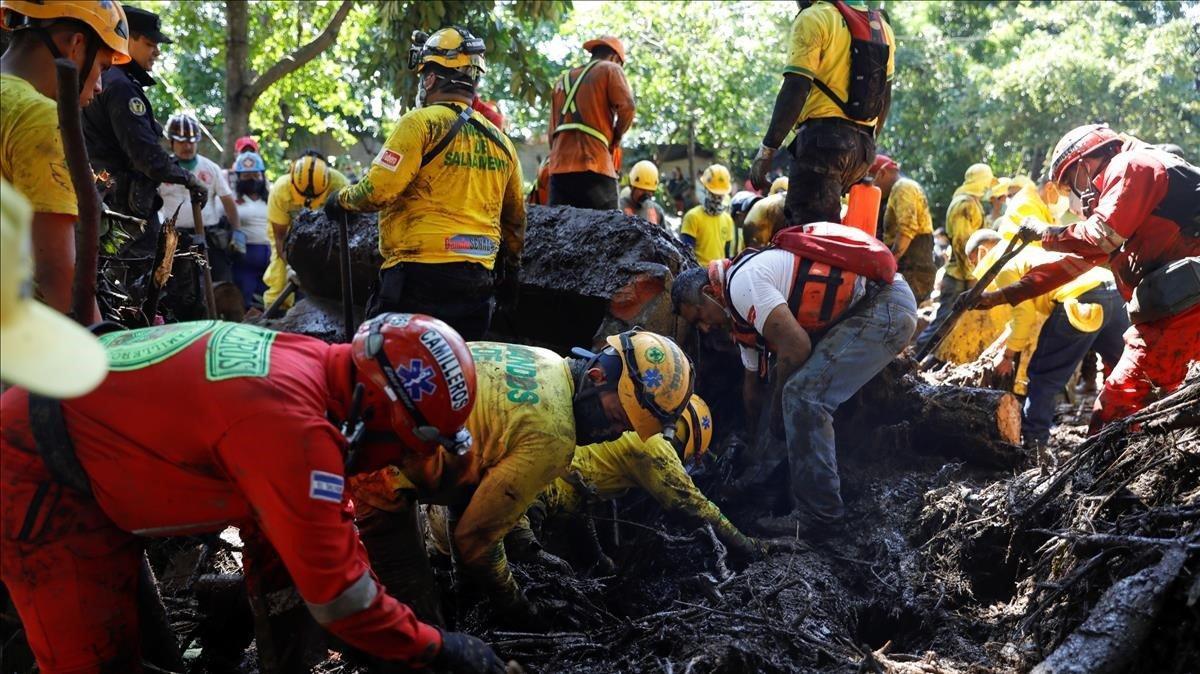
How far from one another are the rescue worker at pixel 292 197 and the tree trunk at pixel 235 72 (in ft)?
10.8

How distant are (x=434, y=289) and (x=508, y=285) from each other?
0.84 m

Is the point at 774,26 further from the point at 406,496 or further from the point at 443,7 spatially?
the point at 406,496

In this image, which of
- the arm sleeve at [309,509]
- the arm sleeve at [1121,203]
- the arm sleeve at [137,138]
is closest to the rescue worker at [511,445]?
the arm sleeve at [309,509]

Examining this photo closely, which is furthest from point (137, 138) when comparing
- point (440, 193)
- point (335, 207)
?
point (440, 193)

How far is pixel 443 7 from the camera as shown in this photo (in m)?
8.76

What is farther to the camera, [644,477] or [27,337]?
[644,477]

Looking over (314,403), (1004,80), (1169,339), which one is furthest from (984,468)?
(1004,80)

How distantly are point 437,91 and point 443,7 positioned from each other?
4646 millimetres

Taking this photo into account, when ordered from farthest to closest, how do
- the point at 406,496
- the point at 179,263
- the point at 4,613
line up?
the point at 179,263, the point at 406,496, the point at 4,613

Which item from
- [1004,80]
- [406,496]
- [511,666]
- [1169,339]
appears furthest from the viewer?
[1004,80]

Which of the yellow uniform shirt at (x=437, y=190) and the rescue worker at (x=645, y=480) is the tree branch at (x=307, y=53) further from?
the rescue worker at (x=645, y=480)

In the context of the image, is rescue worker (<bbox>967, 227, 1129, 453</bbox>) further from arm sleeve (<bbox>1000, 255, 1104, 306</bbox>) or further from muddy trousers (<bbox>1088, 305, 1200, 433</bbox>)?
muddy trousers (<bbox>1088, 305, 1200, 433</bbox>)

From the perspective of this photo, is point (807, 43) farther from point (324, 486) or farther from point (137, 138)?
point (324, 486)

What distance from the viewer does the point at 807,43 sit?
5.43m
